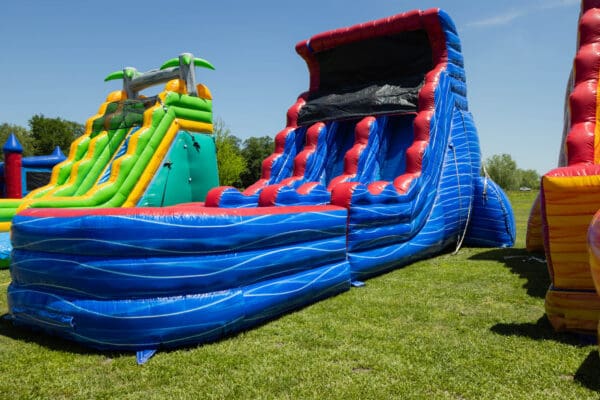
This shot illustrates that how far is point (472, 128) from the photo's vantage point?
21.3 ft

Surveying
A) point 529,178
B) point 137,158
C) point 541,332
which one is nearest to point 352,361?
point 541,332

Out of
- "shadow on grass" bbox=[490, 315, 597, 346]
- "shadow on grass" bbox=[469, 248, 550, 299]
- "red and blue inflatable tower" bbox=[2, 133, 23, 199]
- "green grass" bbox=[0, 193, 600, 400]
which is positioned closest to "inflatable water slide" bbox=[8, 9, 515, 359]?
"green grass" bbox=[0, 193, 600, 400]

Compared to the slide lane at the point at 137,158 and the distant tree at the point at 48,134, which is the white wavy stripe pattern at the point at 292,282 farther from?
the distant tree at the point at 48,134

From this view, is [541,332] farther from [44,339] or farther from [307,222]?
[44,339]

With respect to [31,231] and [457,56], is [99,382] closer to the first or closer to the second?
[31,231]

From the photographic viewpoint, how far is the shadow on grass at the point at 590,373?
210 cm

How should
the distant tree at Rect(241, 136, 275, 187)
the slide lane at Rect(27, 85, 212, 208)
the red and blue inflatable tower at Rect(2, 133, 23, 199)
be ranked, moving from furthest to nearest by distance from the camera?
the distant tree at Rect(241, 136, 275, 187)
the red and blue inflatable tower at Rect(2, 133, 23, 199)
the slide lane at Rect(27, 85, 212, 208)

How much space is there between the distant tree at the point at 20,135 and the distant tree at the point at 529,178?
46485 mm

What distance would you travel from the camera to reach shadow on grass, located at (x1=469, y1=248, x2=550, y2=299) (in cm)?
400

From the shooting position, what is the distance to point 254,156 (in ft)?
135

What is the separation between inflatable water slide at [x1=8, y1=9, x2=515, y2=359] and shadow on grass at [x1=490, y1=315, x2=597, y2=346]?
132cm

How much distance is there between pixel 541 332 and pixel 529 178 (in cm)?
5897

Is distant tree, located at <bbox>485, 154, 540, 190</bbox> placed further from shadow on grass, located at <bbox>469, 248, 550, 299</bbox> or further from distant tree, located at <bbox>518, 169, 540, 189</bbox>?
shadow on grass, located at <bbox>469, 248, 550, 299</bbox>

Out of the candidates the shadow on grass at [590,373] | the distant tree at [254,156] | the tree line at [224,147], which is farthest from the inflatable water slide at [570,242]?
the distant tree at [254,156]
